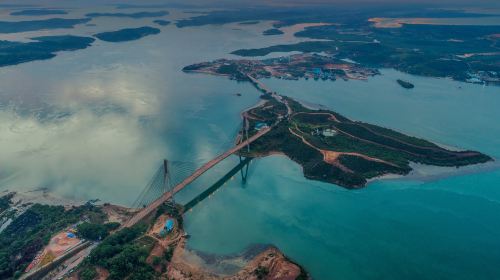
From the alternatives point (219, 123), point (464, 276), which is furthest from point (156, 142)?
point (464, 276)

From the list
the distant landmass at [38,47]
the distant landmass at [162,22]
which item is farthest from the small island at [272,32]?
the distant landmass at [38,47]

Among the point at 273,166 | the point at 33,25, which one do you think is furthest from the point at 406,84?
the point at 33,25

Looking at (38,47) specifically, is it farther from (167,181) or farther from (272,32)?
(167,181)

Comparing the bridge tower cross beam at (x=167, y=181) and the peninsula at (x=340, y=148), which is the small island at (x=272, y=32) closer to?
the peninsula at (x=340, y=148)

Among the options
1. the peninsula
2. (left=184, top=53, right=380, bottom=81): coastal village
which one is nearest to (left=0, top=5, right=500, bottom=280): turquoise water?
the peninsula

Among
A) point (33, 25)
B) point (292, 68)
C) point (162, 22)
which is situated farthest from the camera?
point (162, 22)

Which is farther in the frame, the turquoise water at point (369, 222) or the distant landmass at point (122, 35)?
the distant landmass at point (122, 35)

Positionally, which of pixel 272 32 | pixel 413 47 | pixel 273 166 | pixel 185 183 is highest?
pixel 413 47
